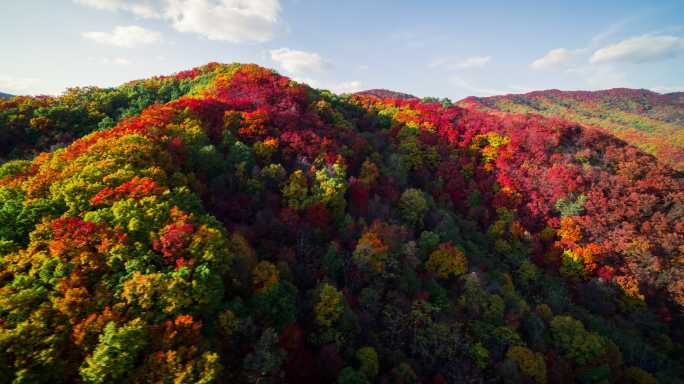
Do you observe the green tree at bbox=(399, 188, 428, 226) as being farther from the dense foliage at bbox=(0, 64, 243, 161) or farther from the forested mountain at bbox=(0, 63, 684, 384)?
the dense foliage at bbox=(0, 64, 243, 161)

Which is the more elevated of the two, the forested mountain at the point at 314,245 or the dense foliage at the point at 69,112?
the dense foliage at the point at 69,112

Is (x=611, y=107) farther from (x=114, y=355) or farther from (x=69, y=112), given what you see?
(x=114, y=355)

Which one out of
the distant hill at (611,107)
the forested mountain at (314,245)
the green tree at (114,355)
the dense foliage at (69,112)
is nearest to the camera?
the green tree at (114,355)

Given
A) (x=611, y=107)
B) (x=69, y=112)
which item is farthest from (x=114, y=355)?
(x=611, y=107)

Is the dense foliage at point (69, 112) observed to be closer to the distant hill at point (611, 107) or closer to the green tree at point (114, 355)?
the green tree at point (114, 355)

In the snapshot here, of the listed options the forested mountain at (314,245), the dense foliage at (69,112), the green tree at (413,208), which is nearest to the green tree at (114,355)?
the forested mountain at (314,245)

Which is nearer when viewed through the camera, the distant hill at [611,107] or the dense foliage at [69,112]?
the dense foliage at [69,112]
